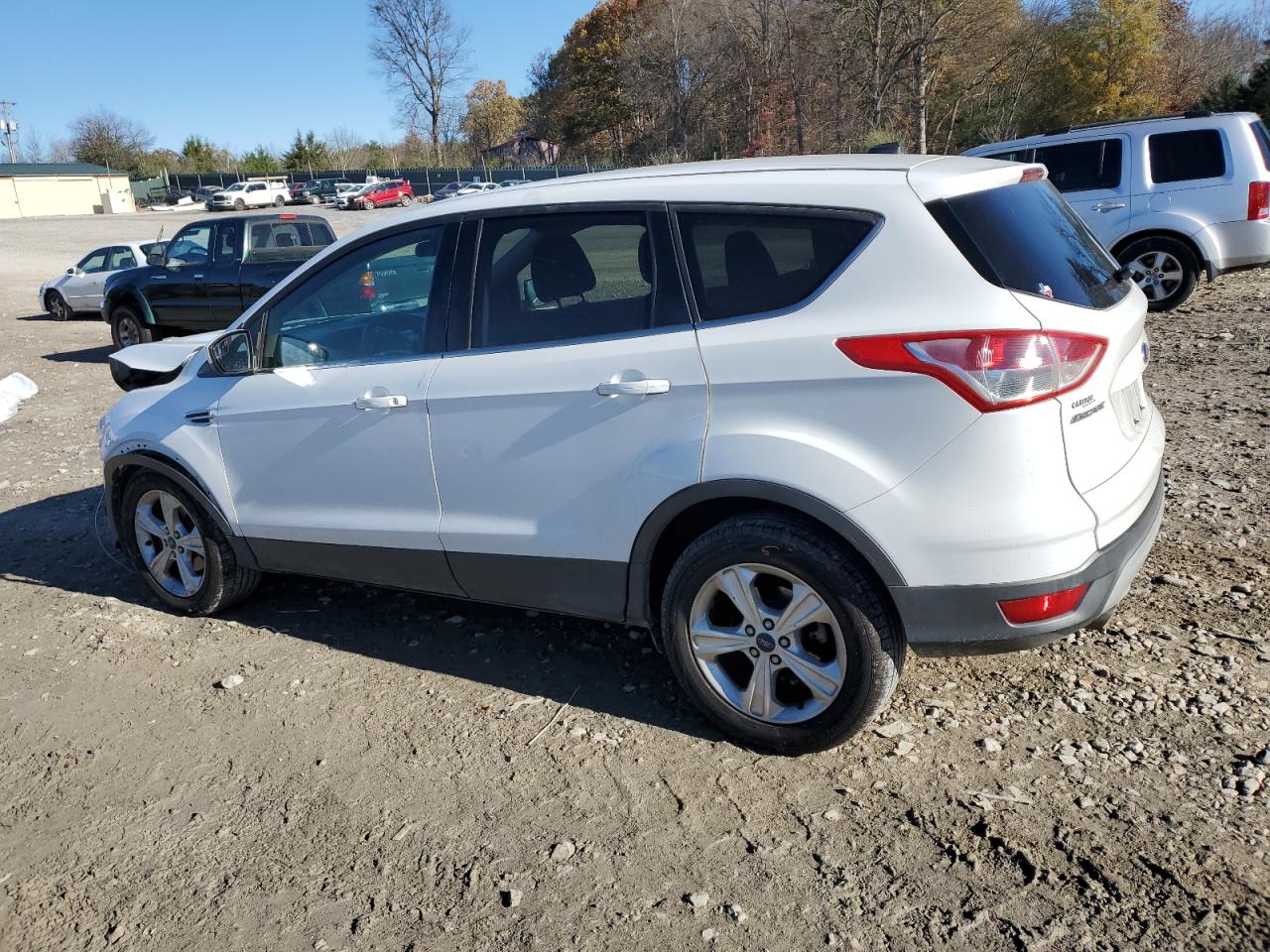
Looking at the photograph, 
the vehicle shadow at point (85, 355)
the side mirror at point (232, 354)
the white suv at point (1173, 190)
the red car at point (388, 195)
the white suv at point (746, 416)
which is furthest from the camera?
the red car at point (388, 195)

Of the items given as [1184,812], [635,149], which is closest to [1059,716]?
[1184,812]

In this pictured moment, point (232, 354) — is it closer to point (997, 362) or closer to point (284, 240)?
point (997, 362)

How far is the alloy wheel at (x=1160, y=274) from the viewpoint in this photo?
10.6 metres

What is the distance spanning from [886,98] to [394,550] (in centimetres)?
3450

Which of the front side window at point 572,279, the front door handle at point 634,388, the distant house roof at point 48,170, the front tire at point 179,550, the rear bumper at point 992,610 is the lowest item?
the front tire at point 179,550

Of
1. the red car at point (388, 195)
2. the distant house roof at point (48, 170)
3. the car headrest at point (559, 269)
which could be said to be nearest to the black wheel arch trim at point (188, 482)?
the car headrest at point (559, 269)

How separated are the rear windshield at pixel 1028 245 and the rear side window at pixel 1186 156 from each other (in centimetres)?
821

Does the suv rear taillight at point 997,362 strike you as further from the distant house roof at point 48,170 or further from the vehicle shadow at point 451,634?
the distant house roof at point 48,170

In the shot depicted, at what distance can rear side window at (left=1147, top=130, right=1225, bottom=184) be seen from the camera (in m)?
10.1

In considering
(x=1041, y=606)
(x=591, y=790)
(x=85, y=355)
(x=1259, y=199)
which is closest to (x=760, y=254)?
(x=1041, y=606)

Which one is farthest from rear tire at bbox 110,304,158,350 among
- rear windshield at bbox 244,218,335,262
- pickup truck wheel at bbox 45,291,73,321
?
pickup truck wheel at bbox 45,291,73,321

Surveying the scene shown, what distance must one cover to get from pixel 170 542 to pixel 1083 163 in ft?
32.9

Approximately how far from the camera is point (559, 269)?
3.68m

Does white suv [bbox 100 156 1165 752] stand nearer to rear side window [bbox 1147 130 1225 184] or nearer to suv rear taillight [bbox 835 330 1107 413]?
suv rear taillight [bbox 835 330 1107 413]
